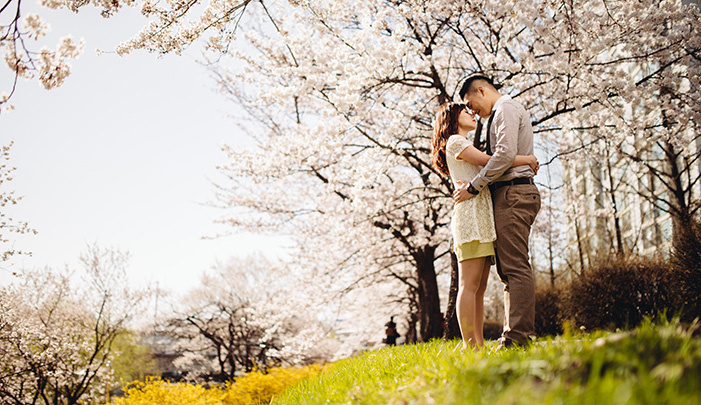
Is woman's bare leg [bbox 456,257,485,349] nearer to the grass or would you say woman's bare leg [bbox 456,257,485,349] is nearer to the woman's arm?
the woman's arm

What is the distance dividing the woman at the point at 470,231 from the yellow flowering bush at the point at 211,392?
3797mm

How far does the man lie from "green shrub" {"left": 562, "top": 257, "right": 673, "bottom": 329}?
234 inches

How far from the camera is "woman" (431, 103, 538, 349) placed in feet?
10.5

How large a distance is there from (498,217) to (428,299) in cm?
665

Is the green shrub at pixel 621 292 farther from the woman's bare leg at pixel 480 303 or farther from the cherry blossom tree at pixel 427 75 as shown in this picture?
the woman's bare leg at pixel 480 303

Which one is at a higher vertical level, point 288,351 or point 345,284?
point 345,284

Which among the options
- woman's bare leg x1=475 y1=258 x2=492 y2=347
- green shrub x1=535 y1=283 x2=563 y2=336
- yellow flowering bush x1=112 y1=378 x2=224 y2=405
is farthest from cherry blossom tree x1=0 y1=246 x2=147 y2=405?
green shrub x1=535 y1=283 x2=563 y2=336

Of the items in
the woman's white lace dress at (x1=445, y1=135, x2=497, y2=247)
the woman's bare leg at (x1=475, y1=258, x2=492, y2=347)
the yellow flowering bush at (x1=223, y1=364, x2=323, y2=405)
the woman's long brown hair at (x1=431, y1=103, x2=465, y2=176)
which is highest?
the woman's long brown hair at (x1=431, y1=103, x2=465, y2=176)

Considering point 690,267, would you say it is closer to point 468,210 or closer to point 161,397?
point 468,210

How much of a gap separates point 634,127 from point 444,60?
3.83m

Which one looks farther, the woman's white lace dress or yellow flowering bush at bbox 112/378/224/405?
yellow flowering bush at bbox 112/378/224/405

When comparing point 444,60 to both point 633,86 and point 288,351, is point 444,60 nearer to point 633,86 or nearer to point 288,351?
point 633,86

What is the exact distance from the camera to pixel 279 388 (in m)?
7.76

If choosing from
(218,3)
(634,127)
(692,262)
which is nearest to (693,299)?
(692,262)
